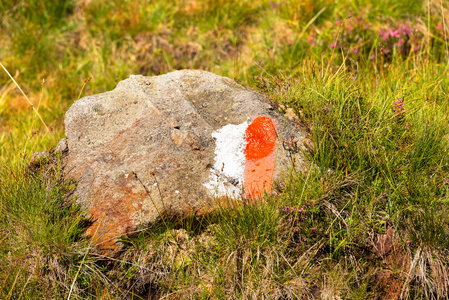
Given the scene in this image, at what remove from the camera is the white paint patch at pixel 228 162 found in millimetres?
2256

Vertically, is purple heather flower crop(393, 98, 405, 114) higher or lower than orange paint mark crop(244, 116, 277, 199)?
higher

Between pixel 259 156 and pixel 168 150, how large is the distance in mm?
635

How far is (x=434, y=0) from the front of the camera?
4.22m

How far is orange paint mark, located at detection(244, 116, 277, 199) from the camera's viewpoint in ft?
7.34

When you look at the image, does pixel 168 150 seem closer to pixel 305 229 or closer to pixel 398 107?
pixel 305 229

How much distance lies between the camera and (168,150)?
2363mm

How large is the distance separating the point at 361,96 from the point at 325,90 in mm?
299

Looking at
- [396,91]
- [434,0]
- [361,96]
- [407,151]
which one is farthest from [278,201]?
[434,0]

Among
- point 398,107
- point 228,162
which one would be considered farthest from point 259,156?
point 398,107

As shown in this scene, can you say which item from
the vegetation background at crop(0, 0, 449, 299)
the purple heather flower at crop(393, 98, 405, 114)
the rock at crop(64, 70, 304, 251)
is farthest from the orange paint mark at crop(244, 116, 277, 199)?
the purple heather flower at crop(393, 98, 405, 114)

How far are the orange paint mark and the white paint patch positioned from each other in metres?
0.04

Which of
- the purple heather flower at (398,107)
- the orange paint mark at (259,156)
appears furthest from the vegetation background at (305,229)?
the orange paint mark at (259,156)

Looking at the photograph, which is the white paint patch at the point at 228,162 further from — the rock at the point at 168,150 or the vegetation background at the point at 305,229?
the vegetation background at the point at 305,229

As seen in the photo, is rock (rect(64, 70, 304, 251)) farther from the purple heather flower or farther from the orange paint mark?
the purple heather flower
